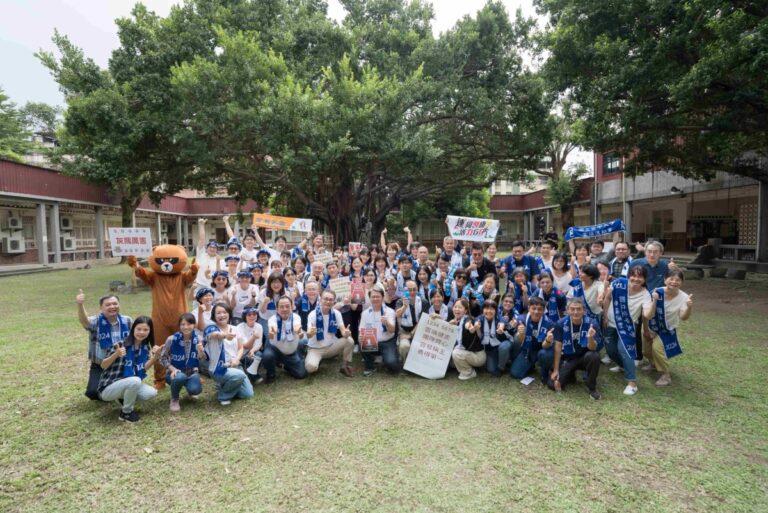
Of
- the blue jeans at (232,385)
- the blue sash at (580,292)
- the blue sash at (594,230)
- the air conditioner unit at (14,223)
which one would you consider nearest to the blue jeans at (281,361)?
the blue jeans at (232,385)

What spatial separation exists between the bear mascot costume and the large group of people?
18 cm

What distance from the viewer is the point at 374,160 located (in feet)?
47.7

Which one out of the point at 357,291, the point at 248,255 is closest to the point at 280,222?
the point at 248,255

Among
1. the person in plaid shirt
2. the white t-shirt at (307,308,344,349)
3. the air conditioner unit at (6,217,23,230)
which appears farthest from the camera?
the air conditioner unit at (6,217,23,230)

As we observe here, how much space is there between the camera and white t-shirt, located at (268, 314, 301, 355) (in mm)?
5328

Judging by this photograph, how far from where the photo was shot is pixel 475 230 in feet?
27.6

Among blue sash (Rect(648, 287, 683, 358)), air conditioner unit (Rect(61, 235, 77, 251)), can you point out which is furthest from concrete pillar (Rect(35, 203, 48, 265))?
blue sash (Rect(648, 287, 683, 358))

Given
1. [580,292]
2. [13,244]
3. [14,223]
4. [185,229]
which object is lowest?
[580,292]

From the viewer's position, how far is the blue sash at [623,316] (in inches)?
195

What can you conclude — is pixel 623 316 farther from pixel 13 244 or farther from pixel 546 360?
pixel 13 244

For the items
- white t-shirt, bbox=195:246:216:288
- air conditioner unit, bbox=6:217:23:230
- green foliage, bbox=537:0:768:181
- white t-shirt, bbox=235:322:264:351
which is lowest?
white t-shirt, bbox=235:322:264:351

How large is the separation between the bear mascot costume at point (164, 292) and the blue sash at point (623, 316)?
5349 mm

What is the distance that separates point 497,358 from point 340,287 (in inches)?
99.6

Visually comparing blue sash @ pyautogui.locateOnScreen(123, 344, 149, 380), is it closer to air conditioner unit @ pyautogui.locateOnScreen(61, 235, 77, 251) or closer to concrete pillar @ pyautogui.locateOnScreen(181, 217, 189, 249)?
air conditioner unit @ pyautogui.locateOnScreen(61, 235, 77, 251)
